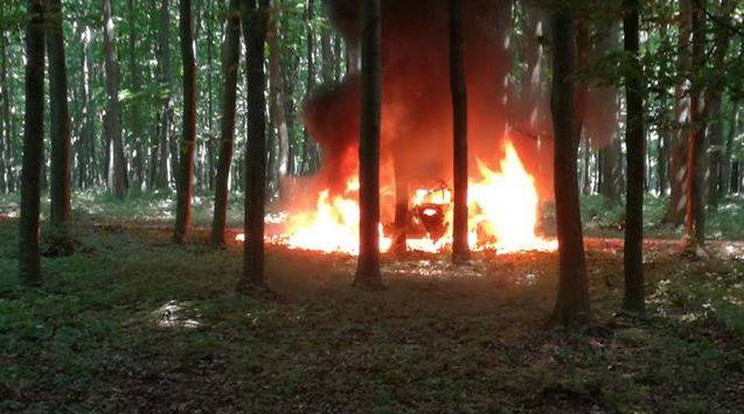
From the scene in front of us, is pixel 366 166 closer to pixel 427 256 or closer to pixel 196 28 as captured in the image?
pixel 427 256

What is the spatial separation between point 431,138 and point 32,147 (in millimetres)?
12256

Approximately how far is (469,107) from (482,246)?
4.32 meters

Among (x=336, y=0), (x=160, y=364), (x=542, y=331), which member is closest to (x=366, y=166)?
(x=542, y=331)

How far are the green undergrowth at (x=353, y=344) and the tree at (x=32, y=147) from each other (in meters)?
0.56

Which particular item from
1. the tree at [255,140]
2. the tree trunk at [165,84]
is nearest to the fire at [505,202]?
the tree at [255,140]

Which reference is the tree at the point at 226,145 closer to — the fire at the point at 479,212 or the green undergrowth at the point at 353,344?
the green undergrowth at the point at 353,344

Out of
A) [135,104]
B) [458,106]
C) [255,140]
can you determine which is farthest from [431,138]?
[135,104]

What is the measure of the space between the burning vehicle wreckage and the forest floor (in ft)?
22.4

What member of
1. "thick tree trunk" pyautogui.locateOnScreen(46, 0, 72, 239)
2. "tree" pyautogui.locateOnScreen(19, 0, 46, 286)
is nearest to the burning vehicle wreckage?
"thick tree trunk" pyautogui.locateOnScreen(46, 0, 72, 239)

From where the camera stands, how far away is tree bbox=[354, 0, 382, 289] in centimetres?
1377

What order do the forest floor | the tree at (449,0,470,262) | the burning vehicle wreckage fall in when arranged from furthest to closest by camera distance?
the burning vehicle wreckage → the tree at (449,0,470,262) → the forest floor

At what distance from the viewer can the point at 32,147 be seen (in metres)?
11.7

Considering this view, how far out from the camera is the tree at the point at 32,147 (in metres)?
11.2

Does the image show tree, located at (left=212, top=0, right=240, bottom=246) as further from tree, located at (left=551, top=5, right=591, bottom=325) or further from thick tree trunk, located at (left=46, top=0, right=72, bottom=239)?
tree, located at (left=551, top=5, right=591, bottom=325)
